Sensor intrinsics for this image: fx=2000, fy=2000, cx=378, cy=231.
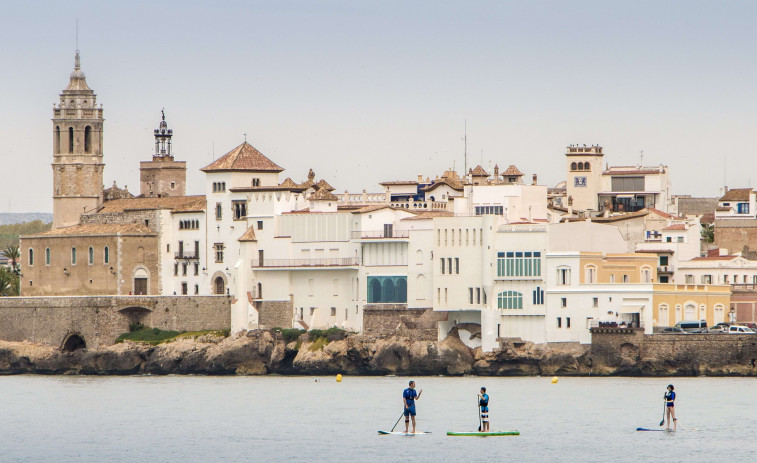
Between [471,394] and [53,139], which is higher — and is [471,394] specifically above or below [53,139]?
below

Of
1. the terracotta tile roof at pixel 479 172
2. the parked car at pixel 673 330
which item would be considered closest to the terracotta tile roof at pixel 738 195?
the terracotta tile roof at pixel 479 172

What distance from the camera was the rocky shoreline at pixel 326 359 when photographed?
90.6 meters

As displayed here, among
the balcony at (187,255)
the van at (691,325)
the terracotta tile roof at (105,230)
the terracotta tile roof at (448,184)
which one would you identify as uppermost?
the terracotta tile roof at (448,184)

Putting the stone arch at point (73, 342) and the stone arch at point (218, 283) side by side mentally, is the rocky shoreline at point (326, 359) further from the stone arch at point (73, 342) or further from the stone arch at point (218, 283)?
the stone arch at point (218, 283)

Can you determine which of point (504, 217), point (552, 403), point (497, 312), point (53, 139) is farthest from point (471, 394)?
point (53, 139)

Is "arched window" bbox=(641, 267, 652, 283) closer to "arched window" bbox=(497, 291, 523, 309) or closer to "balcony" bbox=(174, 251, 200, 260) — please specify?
"arched window" bbox=(497, 291, 523, 309)

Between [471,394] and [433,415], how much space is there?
28.7 ft

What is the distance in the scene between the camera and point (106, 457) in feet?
208

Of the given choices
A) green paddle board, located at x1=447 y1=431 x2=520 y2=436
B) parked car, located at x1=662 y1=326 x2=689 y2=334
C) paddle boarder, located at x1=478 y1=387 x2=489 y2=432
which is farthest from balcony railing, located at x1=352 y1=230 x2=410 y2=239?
paddle boarder, located at x1=478 y1=387 x2=489 y2=432

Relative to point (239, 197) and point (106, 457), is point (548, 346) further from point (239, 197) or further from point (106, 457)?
point (106, 457)

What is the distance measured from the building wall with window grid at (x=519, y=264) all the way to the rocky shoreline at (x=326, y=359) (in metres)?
3.26

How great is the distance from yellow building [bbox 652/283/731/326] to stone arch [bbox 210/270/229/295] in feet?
79.8

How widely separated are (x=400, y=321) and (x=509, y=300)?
5.93 metres

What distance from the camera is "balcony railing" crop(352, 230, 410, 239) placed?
97.2m
